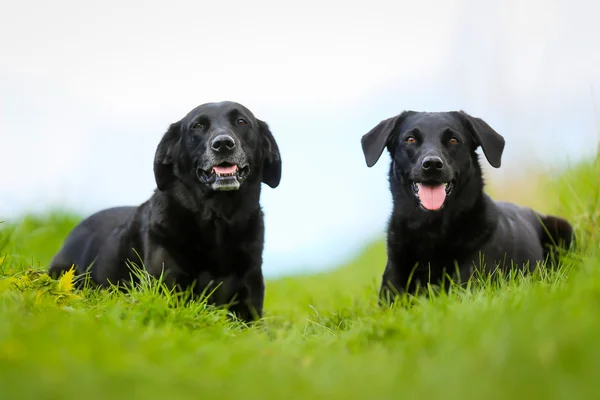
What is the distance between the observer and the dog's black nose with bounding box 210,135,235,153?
5.27m

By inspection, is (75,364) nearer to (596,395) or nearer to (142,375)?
(142,375)

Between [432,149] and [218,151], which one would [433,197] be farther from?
[218,151]

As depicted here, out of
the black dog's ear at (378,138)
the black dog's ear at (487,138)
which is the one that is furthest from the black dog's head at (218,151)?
the black dog's ear at (487,138)

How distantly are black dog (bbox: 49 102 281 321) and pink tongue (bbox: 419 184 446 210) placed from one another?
1.20m

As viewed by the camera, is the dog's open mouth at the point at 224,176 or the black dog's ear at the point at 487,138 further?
the black dog's ear at the point at 487,138

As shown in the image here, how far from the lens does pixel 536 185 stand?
28.8 ft

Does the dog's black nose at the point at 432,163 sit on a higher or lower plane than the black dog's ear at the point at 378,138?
lower

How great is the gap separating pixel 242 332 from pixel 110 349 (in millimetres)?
1768

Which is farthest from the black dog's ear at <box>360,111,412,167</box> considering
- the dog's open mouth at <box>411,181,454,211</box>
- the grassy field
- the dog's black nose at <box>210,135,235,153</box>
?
the grassy field

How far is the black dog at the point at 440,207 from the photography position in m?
5.42

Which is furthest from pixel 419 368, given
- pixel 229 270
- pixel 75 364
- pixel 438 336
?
pixel 229 270

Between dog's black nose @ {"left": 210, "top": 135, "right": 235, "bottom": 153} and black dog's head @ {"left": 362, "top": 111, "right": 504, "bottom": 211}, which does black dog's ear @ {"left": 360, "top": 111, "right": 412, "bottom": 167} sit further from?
dog's black nose @ {"left": 210, "top": 135, "right": 235, "bottom": 153}

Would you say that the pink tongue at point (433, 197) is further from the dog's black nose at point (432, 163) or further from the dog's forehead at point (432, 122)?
the dog's forehead at point (432, 122)

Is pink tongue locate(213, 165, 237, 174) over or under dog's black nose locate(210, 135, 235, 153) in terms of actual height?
under
